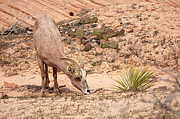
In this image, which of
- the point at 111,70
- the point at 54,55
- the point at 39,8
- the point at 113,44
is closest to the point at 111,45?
the point at 113,44

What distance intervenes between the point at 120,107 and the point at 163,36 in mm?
10032

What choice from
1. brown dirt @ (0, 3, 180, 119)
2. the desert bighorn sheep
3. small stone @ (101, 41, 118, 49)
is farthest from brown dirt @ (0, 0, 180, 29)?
the desert bighorn sheep

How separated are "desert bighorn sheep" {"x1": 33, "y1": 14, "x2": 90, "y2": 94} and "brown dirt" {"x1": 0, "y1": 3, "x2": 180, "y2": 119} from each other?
490 mm

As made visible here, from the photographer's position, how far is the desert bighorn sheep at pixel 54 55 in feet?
22.9

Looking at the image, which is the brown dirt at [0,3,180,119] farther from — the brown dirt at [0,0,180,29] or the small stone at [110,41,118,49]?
the brown dirt at [0,0,180,29]

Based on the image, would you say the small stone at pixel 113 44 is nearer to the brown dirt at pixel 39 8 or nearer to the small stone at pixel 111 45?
the small stone at pixel 111 45

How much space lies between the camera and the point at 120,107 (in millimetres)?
5312

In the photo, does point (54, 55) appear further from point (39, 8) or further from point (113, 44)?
point (39, 8)

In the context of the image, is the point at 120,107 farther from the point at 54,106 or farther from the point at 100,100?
the point at 54,106

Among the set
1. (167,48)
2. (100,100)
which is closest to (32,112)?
(100,100)

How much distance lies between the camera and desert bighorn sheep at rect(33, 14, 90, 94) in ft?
22.9

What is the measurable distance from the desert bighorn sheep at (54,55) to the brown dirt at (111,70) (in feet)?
1.61

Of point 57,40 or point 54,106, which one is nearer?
point 54,106

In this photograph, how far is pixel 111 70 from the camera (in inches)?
465
